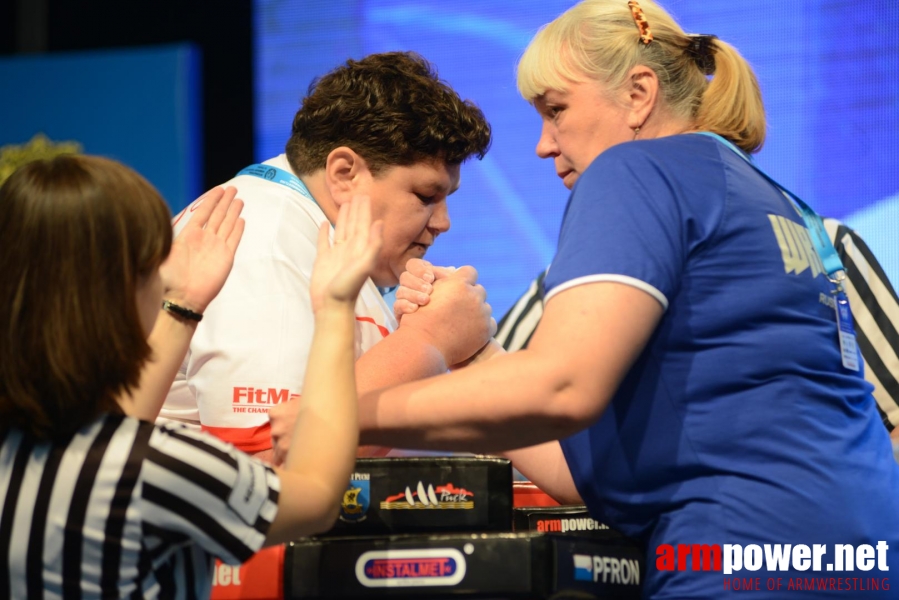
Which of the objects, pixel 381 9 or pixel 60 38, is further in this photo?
pixel 60 38

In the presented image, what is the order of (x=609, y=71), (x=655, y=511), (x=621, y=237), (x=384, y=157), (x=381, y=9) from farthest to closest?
(x=381, y=9) → (x=384, y=157) → (x=609, y=71) → (x=655, y=511) → (x=621, y=237)

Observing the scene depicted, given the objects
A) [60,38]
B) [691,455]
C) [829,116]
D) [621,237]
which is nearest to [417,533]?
[691,455]

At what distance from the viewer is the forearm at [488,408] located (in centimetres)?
116

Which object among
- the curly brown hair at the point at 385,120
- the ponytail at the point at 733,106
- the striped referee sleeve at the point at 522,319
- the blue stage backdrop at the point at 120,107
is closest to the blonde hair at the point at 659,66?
the ponytail at the point at 733,106

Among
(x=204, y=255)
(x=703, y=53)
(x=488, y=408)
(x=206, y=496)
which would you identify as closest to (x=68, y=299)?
(x=206, y=496)

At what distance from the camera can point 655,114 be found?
1.60 meters

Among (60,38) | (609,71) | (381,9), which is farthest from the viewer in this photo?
(60,38)

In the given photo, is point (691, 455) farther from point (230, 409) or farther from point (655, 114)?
point (230, 409)

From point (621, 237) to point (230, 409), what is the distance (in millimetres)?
780

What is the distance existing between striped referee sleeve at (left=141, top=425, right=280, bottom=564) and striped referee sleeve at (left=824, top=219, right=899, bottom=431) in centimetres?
207

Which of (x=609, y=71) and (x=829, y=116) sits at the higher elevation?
(x=829, y=116)

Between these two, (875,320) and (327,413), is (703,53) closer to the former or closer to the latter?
(327,413)

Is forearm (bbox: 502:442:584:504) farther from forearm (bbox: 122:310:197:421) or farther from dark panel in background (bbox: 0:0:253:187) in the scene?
dark panel in background (bbox: 0:0:253:187)

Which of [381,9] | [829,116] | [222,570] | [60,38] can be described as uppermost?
[60,38]
